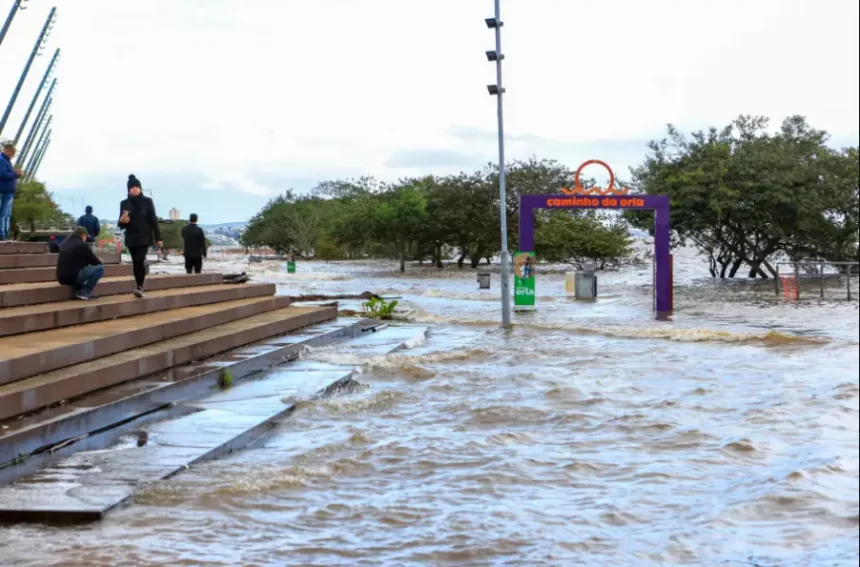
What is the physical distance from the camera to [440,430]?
9.64m

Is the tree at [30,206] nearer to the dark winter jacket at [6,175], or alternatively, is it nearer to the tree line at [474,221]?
the tree line at [474,221]

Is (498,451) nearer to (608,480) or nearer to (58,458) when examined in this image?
(608,480)

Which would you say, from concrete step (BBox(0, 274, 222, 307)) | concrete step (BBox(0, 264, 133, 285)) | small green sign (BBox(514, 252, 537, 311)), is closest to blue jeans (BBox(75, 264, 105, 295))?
concrete step (BBox(0, 274, 222, 307))

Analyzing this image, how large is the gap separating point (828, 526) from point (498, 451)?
3287mm

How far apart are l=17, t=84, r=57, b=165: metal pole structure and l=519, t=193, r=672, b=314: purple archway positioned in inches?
2183

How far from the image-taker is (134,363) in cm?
1086

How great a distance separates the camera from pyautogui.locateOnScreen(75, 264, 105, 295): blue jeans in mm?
13555

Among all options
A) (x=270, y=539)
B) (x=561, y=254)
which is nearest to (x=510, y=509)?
(x=270, y=539)

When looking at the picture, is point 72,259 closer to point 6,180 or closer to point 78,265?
point 78,265

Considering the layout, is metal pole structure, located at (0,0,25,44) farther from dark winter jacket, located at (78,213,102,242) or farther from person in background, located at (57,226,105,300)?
person in background, located at (57,226,105,300)

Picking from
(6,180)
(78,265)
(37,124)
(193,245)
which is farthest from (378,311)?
(37,124)

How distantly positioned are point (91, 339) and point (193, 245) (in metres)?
11.6

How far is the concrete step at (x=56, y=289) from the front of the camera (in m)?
12.3

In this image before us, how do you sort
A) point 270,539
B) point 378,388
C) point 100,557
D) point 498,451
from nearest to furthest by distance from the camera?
point 100,557, point 270,539, point 498,451, point 378,388
